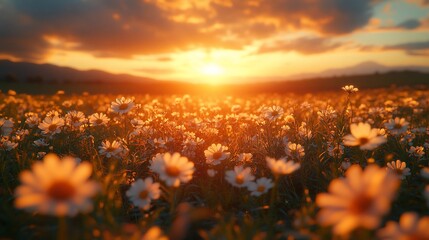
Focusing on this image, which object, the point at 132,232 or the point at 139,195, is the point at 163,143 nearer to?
the point at 139,195

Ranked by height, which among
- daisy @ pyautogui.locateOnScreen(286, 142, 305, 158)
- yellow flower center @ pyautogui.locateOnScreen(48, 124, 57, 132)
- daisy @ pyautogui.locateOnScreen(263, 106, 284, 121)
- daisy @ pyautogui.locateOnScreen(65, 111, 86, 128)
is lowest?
daisy @ pyautogui.locateOnScreen(286, 142, 305, 158)

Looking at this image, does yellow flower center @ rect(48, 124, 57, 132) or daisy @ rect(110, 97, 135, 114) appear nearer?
daisy @ rect(110, 97, 135, 114)

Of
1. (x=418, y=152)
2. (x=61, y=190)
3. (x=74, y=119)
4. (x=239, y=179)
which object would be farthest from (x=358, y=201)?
(x=74, y=119)

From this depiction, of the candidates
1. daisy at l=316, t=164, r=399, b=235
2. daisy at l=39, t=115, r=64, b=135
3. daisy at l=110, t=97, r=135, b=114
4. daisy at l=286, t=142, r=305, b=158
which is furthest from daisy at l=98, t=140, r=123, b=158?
daisy at l=316, t=164, r=399, b=235

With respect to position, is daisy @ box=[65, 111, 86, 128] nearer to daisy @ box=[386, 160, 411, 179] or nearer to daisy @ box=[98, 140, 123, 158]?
daisy @ box=[98, 140, 123, 158]

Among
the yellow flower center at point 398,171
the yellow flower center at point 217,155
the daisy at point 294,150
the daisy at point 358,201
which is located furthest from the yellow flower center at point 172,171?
the yellow flower center at point 398,171

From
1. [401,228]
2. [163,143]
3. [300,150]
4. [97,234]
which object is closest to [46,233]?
[97,234]
